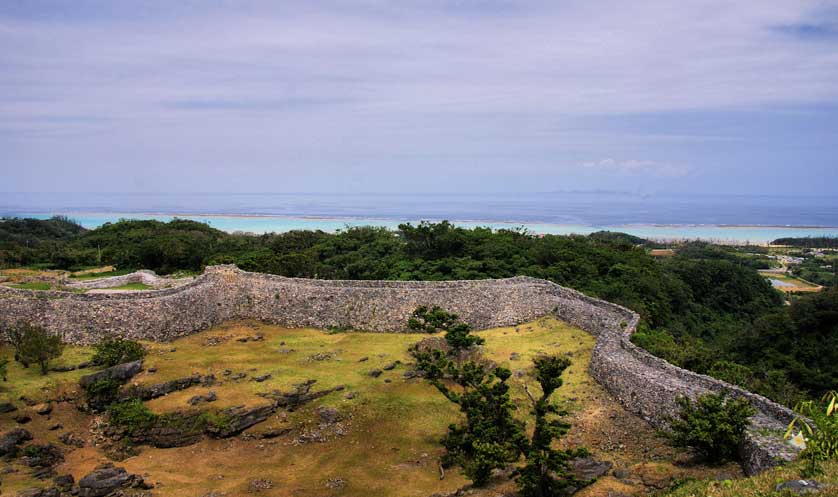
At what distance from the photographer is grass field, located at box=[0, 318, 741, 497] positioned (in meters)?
14.6

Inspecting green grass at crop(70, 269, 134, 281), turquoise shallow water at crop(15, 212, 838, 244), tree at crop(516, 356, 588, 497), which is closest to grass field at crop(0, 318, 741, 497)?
tree at crop(516, 356, 588, 497)

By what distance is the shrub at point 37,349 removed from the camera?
1844 centimetres

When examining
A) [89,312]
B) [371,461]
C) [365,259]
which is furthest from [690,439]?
[365,259]

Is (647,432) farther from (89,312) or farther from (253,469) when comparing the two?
(89,312)

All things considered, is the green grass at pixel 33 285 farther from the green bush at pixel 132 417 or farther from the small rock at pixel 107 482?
the small rock at pixel 107 482

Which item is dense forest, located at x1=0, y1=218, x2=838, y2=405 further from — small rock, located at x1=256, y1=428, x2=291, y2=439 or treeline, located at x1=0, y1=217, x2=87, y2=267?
treeline, located at x1=0, y1=217, x2=87, y2=267

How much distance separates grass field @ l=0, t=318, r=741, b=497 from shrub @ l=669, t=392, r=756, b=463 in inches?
20.4

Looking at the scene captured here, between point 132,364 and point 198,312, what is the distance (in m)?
6.25

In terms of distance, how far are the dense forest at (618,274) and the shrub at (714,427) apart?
16.2 feet

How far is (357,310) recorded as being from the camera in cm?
2669

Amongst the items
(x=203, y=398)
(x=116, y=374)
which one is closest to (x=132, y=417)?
(x=203, y=398)

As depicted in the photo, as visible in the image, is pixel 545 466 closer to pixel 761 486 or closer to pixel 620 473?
pixel 620 473

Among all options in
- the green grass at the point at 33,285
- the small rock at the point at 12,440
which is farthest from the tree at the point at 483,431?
the green grass at the point at 33,285

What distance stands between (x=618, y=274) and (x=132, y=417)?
1029 inches
